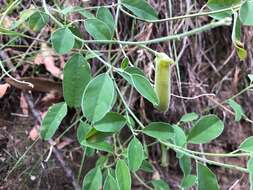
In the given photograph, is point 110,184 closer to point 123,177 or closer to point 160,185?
point 123,177

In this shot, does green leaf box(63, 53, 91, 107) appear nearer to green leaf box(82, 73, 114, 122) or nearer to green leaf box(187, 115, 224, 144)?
green leaf box(82, 73, 114, 122)

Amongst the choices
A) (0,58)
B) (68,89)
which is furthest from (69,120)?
(68,89)

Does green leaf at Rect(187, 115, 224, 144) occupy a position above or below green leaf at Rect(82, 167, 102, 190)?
above

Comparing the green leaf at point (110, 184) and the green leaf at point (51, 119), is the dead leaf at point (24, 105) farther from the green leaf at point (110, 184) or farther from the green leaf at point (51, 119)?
the green leaf at point (110, 184)

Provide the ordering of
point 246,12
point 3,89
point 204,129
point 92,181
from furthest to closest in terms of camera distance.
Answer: point 3,89 → point 92,181 → point 204,129 → point 246,12

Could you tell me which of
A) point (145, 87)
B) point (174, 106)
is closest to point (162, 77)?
point (145, 87)

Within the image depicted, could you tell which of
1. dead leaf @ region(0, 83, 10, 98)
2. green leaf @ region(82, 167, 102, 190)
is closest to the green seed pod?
green leaf @ region(82, 167, 102, 190)
